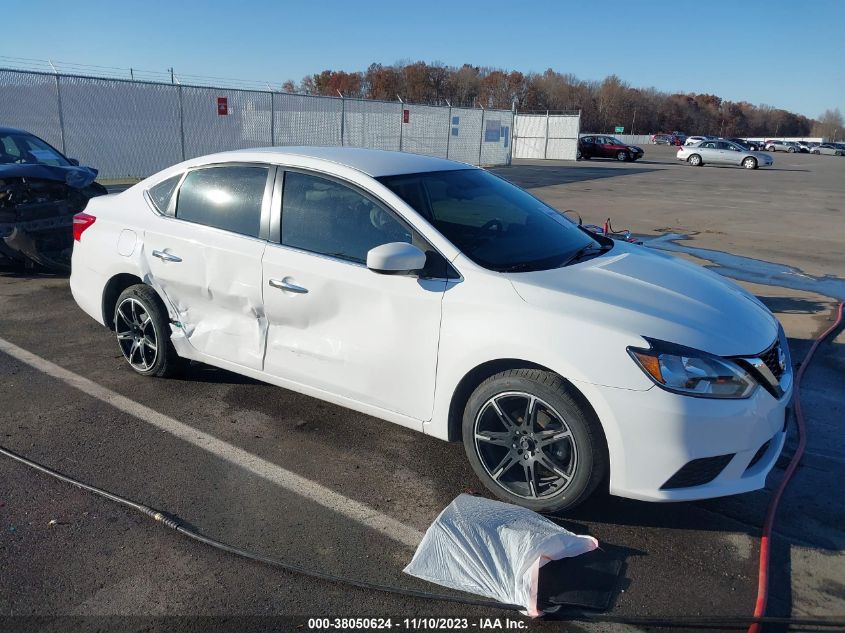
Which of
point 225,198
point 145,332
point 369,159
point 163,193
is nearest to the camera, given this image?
point 369,159

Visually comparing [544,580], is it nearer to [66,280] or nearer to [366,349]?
[366,349]

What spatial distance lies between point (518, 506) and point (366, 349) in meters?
1.13

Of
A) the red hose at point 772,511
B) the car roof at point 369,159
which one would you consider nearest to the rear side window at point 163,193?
the car roof at point 369,159

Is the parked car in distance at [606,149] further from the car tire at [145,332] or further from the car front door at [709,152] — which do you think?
the car tire at [145,332]

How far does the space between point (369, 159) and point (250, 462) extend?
1929 mm

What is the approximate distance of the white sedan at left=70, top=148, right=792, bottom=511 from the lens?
3.13 meters

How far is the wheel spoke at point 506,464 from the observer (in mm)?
3493

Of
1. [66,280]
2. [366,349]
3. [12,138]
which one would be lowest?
[66,280]

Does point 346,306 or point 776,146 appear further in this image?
point 776,146

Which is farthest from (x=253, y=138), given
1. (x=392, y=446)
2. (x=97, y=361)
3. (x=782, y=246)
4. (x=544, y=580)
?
(x=544, y=580)

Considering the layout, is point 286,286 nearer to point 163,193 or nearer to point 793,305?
point 163,193

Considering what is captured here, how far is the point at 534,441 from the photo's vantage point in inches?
134

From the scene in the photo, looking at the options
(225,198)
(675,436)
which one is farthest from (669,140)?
(675,436)

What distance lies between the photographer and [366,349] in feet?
12.6
